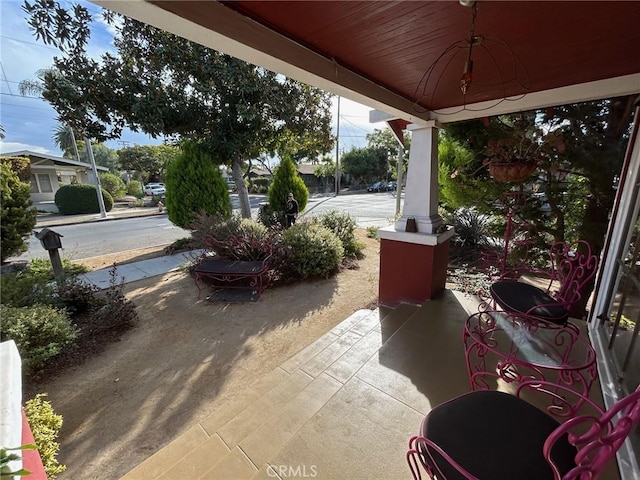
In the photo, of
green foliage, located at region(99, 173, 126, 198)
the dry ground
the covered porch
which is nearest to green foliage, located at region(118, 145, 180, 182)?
green foliage, located at region(99, 173, 126, 198)

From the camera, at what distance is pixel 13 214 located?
16.1 feet

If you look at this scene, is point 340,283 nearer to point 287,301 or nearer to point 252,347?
point 287,301

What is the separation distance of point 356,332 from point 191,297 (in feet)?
9.52

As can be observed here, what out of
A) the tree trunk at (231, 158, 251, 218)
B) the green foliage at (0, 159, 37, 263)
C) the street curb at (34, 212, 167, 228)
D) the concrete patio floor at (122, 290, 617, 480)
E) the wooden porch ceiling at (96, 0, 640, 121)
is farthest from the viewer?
the street curb at (34, 212, 167, 228)

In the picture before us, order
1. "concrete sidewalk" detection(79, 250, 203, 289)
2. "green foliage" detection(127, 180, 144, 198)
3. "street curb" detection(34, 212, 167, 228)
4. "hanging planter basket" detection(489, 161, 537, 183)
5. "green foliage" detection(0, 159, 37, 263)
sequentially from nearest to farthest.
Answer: "hanging planter basket" detection(489, 161, 537, 183), "green foliage" detection(0, 159, 37, 263), "concrete sidewalk" detection(79, 250, 203, 289), "street curb" detection(34, 212, 167, 228), "green foliage" detection(127, 180, 144, 198)

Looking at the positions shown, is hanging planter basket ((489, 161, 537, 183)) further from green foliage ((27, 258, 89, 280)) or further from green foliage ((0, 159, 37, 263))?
green foliage ((0, 159, 37, 263))

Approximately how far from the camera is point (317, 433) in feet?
5.00

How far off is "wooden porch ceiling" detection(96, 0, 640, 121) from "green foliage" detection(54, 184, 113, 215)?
746 inches

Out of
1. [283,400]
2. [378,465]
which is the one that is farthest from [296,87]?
[378,465]

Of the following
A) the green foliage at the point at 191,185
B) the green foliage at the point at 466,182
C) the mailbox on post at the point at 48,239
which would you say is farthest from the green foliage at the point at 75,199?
the green foliage at the point at 466,182

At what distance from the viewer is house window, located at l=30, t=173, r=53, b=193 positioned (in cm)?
1686

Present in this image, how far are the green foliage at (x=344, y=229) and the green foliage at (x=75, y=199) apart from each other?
15.7 metres

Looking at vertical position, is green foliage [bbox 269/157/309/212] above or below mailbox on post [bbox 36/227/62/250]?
above

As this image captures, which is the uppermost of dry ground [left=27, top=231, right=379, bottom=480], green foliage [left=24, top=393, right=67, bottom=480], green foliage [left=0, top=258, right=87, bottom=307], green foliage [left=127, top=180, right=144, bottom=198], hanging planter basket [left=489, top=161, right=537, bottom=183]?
hanging planter basket [left=489, top=161, right=537, bottom=183]
